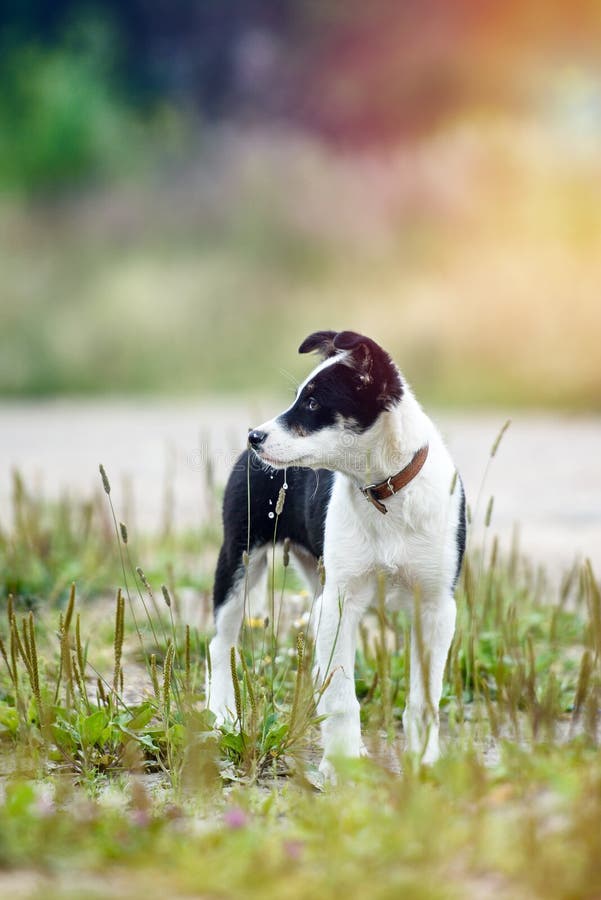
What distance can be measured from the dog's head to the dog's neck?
3 centimetres

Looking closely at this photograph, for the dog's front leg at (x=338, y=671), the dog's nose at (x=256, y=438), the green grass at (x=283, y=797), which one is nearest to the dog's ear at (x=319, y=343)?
the dog's nose at (x=256, y=438)

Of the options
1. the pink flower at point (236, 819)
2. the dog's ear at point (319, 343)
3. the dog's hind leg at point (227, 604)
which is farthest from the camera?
the dog's hind leg at point (227, 604)

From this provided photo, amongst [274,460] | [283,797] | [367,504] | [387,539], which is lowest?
[283,797]

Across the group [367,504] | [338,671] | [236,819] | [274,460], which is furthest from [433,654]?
[236,819]

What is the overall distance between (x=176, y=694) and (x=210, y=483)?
3.83 ft

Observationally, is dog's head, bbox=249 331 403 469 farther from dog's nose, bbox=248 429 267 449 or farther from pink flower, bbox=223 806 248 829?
pink flower, bbox=223 806 248 829

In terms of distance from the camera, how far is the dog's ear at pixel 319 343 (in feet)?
15.3

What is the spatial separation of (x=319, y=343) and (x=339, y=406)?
1.40 feet

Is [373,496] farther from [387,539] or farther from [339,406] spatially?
[339,406]

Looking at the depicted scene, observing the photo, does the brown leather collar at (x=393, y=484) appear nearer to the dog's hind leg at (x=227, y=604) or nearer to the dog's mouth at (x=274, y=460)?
the dog's mouth at (x=274, y=460)

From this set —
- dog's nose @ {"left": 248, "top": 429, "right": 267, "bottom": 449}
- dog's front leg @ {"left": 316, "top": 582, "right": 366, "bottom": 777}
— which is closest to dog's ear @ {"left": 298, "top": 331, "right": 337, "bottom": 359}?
dog's nose @ {"left": 248, "top": 429, "right": 267, "bottom": 449}

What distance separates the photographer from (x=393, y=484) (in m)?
4.38

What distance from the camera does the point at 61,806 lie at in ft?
12.3

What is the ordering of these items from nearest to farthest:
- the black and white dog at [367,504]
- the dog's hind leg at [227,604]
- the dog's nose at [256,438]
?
the dog's nose at [256,438], the black and white dog at [367,504], the dog's hind leg at [227,604]
